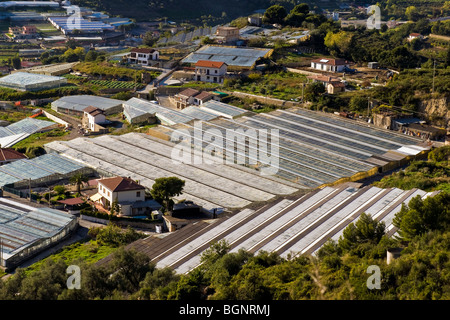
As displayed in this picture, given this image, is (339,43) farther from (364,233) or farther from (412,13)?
(412,13)

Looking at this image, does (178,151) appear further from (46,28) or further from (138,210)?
(46,28)

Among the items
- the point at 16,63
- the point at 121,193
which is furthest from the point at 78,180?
the point at 16,63

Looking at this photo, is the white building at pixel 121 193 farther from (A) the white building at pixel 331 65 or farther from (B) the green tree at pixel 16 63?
(B) the green tree at pixel 16 63

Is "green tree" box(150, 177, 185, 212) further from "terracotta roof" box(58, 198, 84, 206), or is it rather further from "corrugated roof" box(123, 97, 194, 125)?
"corrugated roof" box(123, 97, 194, 125)

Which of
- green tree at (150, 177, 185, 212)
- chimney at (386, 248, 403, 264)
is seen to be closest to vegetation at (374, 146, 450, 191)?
green tree at (150, 177, 185, 212)

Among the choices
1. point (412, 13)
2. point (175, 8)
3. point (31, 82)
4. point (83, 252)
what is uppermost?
point (175, 8)
